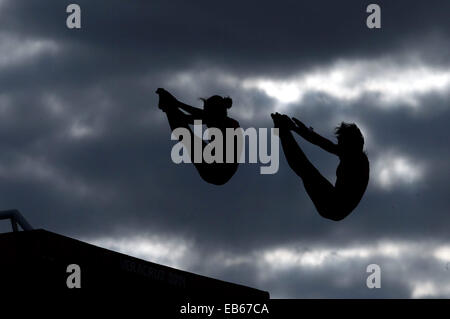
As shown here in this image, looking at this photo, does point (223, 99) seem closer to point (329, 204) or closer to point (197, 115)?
point (197, 115)

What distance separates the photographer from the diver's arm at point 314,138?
569 inches

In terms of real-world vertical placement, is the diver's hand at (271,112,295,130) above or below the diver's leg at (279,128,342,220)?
above

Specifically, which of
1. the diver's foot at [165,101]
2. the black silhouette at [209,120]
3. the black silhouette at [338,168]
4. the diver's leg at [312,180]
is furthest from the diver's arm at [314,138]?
the diver's foot at [165,101]

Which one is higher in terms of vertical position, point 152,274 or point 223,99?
point 223,99

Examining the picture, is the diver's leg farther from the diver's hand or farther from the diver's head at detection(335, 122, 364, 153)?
the diver's head at detection(335, 122, 364, 153)

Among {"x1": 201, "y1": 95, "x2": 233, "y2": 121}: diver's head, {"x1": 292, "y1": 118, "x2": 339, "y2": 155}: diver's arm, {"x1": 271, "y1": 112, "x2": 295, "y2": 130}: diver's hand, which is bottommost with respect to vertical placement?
{"x1": 292, "y1": 118, "x2": 339, "y2": 155}: diver's arm

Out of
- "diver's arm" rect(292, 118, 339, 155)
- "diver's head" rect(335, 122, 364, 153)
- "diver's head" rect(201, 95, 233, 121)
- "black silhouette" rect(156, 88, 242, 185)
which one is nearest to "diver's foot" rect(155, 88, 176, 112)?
"black silhouette" rect(156, 88, 242, 185)

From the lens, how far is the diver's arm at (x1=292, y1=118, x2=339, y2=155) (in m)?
14.4

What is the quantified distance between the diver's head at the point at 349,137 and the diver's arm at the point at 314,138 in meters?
0.20
